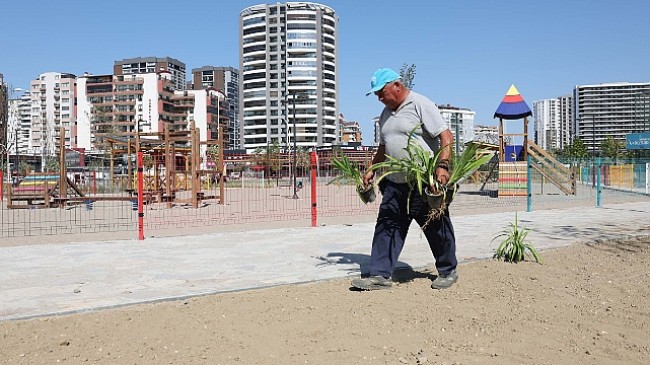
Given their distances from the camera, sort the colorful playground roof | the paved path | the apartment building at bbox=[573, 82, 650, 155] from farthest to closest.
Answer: the apartment building at bbox=[573, 82, 650, 155]
the colorful playground roof
the paved path

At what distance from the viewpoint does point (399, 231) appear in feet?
16.9

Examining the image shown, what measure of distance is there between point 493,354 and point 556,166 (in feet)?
73.6

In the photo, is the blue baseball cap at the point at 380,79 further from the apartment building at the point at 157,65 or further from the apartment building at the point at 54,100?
the apartment building at the point at 157,65

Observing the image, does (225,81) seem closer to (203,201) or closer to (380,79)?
(203,201)

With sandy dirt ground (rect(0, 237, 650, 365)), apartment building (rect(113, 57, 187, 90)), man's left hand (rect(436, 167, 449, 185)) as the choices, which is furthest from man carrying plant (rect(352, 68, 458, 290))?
apartment building (rect(113, 57, 187, 90))

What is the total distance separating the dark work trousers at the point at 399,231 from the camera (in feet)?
16.6

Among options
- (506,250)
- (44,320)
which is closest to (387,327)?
(44,320)

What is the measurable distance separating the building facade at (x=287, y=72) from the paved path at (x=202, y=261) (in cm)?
10970

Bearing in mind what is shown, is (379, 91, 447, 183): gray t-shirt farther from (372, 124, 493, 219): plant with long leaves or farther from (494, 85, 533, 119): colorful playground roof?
(494, 85, 533, 119): colorful playground roof

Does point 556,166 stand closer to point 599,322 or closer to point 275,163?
point 599,322

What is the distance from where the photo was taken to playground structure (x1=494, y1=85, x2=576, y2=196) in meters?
22.8

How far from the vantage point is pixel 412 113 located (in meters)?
5.12

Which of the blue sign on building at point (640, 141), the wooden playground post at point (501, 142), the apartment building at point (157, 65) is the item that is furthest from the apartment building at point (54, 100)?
the wooden playground post at point (501, 142)

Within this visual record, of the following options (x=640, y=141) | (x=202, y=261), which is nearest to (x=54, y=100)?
(x=640, y=141)
